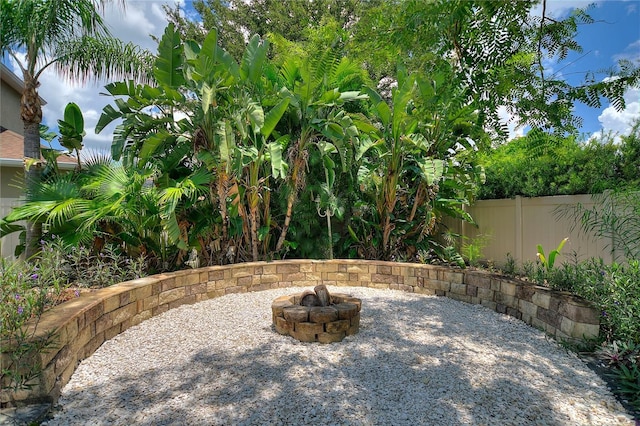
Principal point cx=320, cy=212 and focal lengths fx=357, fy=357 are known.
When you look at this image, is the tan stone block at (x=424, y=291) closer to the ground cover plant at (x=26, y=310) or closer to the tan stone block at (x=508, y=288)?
the tan stone block at (x=508, y=288)

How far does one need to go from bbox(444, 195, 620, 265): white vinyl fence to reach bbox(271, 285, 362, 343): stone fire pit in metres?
3.63

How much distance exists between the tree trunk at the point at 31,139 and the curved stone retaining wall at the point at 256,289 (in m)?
2.72

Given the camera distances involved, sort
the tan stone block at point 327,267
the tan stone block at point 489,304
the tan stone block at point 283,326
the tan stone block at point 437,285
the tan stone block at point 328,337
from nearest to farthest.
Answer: the tan stone block at point 328,337
the tan stone block at point 283,326
the tan stone block at point 489,304
the tan stone block at point 437,285
the tan stone block at point 327,267

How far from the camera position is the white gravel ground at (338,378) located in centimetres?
230

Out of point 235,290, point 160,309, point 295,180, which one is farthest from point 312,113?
point 160,309

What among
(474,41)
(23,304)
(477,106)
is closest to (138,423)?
(23,304)

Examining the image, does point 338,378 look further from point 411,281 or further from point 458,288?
point 411,281

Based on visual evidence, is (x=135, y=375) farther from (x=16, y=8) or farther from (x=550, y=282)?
(x=16, y=8)

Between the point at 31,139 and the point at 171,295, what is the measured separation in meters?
3.76

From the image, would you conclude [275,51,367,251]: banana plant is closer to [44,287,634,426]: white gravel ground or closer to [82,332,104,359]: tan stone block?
[44,287,634,426]: white gravel ground

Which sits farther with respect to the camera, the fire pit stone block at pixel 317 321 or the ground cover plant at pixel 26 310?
the fire pit stone block at pixel 317 321

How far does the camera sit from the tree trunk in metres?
5.51

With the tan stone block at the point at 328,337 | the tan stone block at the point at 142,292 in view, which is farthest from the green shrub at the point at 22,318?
the tan stone block at the point at 328,337

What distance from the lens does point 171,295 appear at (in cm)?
449
